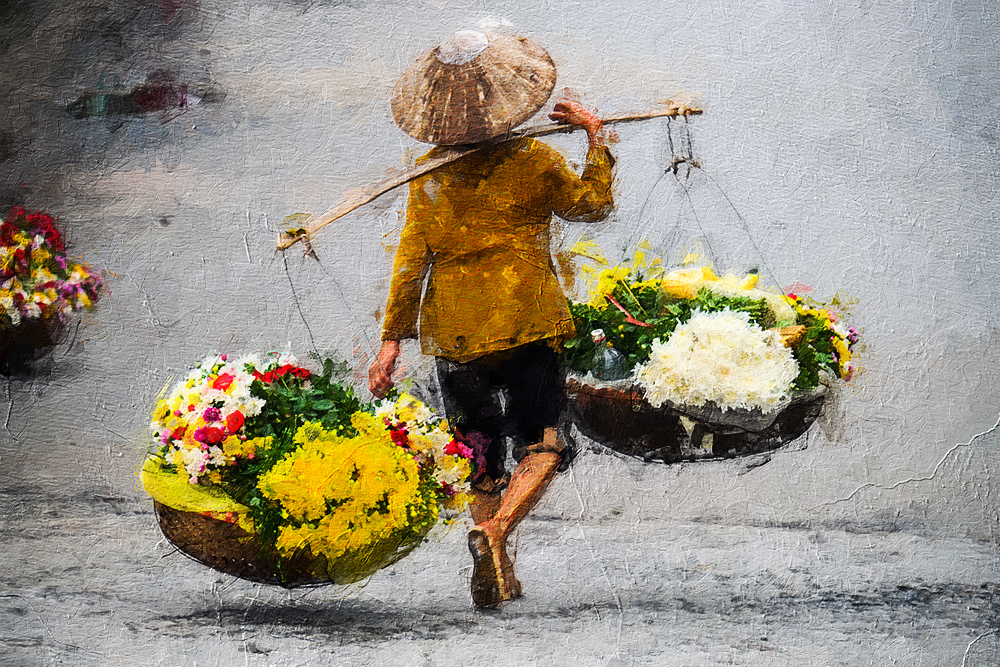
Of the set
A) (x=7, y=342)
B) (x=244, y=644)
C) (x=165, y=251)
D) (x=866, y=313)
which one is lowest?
(x=244, y=644)

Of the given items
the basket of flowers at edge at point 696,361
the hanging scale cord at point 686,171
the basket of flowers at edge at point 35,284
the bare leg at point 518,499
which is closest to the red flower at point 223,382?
the basket of flowers at edge at point 35,284

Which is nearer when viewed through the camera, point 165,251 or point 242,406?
point 242,406

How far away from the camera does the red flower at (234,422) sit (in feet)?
7.00

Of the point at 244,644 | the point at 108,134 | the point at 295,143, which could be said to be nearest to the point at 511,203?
the point at 295,143

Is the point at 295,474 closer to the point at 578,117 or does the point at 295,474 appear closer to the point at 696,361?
the point at 696,361

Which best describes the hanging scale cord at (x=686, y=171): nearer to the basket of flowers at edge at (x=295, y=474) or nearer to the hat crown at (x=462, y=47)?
the hat crown at (x=462, y=47)

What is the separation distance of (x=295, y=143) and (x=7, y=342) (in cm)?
103

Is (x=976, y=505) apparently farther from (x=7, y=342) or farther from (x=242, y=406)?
(x=7, y=342)

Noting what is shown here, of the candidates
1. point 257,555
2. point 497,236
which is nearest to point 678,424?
point 497,236

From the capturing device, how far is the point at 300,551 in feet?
6.96

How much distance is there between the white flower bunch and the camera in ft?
6.91

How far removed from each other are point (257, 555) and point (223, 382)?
0.47 m

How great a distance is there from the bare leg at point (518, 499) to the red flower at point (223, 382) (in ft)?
2.57

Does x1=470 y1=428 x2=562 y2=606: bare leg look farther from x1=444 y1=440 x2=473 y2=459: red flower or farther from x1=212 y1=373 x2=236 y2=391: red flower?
x1=212 y1=373 x2=236 y2=391: red flower
